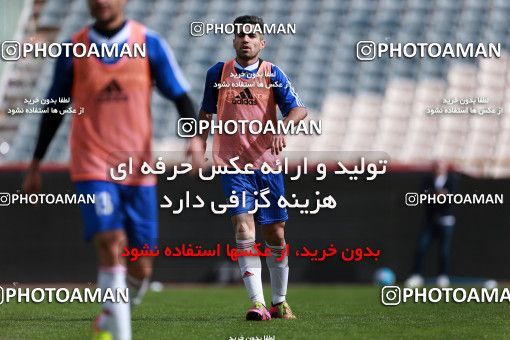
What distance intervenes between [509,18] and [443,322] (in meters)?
16.7

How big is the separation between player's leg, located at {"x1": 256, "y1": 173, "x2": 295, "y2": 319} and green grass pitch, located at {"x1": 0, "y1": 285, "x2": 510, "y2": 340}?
0.86 ft

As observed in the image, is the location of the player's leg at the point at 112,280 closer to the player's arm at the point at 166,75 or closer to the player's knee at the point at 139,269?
the player's knee at the point at 139,269

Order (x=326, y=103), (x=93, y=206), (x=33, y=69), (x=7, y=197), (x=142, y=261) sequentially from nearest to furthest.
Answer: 1. (x=93, y=206)
2. (x=142, y=261)
3. (x=7, y=197)
4. (x=326, y=103)
5. (x=33, y=69)

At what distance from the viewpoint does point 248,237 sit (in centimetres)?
812

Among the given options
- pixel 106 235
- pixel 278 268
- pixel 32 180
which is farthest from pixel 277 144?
pixel 106 235

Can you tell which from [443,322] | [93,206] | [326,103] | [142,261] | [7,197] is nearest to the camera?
[93,206]

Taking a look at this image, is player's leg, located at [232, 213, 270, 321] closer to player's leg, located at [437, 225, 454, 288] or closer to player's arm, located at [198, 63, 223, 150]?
player's arm, located at [198, 63, 223, 150]

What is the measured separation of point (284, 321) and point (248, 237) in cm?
62

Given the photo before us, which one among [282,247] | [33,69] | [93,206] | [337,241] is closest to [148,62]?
[93,206]

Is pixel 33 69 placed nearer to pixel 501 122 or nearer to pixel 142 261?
pixel 501 122

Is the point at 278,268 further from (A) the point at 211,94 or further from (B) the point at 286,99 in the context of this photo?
(A) the point at 211,94

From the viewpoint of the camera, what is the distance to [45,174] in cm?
1581

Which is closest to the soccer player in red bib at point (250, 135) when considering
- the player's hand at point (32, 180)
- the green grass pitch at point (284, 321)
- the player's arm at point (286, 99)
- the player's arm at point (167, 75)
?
the player's arm at point (286, 99)

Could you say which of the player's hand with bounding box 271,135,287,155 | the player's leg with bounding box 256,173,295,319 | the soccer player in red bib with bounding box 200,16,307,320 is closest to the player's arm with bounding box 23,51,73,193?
the player's hand with bounding box 271,135,287,155
